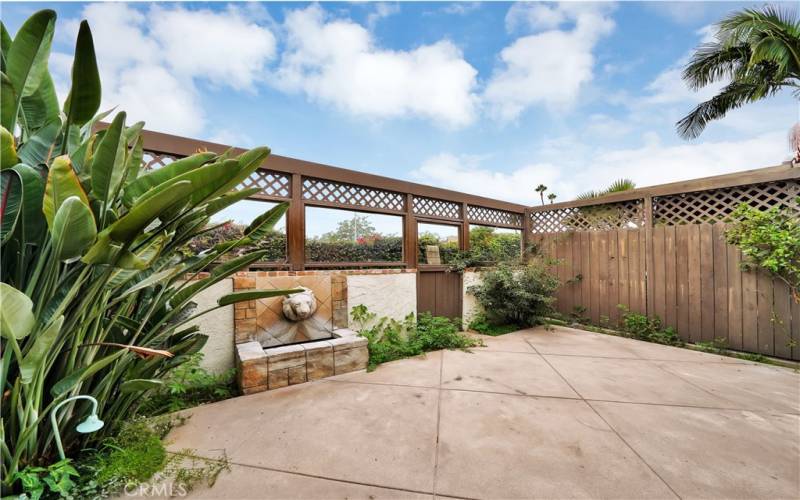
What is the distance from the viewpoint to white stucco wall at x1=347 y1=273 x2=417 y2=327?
11.3 ft

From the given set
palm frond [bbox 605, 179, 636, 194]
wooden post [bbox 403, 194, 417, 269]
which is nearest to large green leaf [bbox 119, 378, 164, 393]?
wooden post [bbox 403, 194, 417, 269]

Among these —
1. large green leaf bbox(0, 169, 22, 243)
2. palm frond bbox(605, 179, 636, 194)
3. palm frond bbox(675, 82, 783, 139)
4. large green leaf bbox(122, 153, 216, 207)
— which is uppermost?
palm frond bbox(675, 82, 783, 139)

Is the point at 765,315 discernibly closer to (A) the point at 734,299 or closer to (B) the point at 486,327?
(A) the point at 734,299

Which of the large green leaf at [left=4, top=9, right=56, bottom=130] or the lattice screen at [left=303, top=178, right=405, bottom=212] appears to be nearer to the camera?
the large green leaf at [left=4, top=9, right=56, bottom=130]

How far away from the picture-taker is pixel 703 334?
3479 millimetres

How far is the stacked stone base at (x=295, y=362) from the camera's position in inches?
89.0

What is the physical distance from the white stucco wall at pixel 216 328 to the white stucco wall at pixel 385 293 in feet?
4.24

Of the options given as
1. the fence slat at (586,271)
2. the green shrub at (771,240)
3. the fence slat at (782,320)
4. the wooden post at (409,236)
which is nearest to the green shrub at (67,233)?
the wooden post at (409,236)

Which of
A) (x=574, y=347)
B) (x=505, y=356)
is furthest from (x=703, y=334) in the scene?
(x=505, y=356)

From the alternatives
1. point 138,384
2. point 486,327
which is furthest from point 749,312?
point 138,384

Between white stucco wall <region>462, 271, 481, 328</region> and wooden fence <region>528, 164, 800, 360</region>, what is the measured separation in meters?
1.70

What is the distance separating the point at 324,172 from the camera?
10.7 feet

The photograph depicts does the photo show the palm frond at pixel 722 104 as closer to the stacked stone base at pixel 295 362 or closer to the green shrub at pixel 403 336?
the green shrub at pixel 403 336

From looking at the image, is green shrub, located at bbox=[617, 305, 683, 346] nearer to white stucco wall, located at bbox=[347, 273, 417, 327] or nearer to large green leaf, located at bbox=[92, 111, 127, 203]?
white stucco wall, located at bbox=[347, 273, 417, 327]
